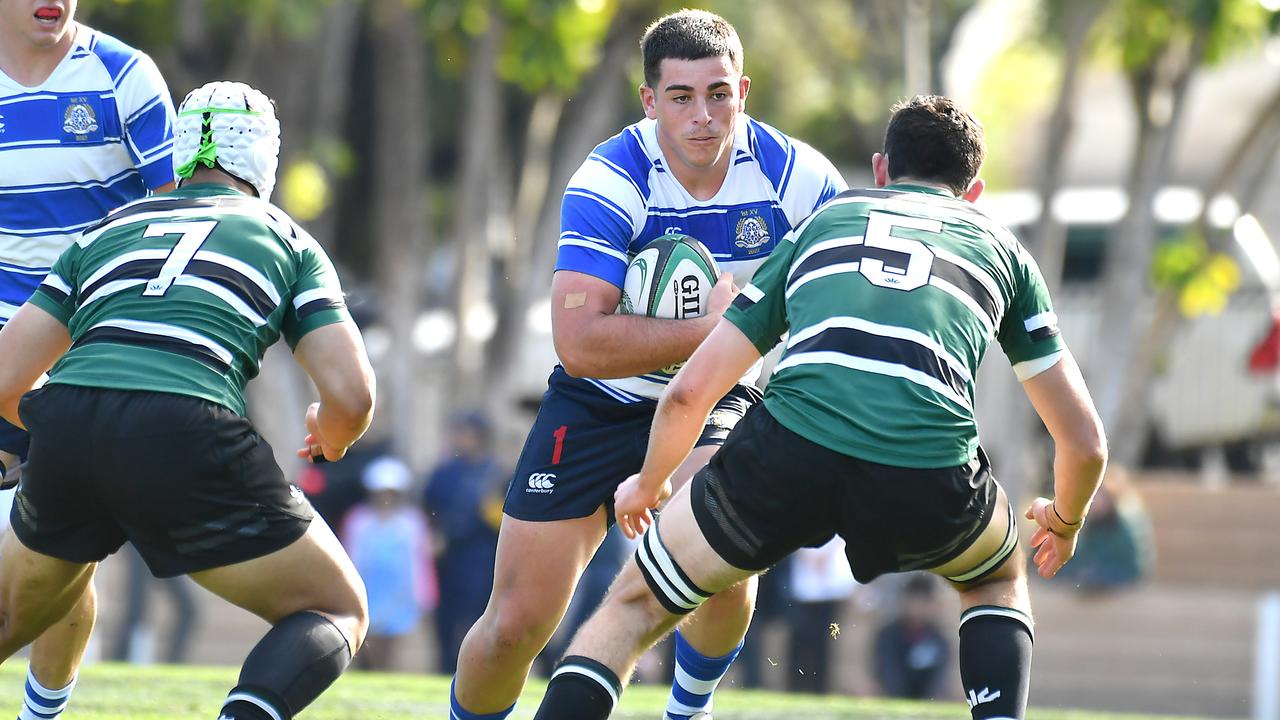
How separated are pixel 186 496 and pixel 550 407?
1.78 m

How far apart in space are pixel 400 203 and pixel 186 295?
12.6 m

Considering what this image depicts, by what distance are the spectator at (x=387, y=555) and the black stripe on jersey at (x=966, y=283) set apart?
31.0ft

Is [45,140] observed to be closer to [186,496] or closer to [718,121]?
[186,496]

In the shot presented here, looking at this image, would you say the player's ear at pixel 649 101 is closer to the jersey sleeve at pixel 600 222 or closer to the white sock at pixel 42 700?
the jersey sleeve at pixel 600 222

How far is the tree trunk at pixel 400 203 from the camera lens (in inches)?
648

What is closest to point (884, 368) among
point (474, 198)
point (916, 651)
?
point (916, 651)

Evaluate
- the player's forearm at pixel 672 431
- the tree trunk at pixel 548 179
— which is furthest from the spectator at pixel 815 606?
the player's forearm at pixel 672 431

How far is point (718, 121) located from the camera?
5777 millimetres

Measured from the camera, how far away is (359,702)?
28.2ft

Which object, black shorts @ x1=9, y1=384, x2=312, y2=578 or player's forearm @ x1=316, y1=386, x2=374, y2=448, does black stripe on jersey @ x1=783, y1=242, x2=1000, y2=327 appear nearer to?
player's forearm @ x1=316, y1=386, x2=374, y2=448

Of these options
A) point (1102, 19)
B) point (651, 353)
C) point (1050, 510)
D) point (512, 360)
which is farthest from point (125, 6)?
point (1050, 510)

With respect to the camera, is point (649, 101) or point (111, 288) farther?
point (649, 101)

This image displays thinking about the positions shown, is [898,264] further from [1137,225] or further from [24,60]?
[1137,225]

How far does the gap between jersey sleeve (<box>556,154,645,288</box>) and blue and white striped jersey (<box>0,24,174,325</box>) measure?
139 centimetres
